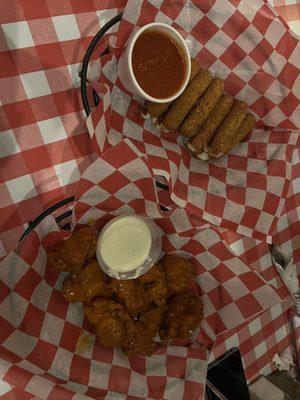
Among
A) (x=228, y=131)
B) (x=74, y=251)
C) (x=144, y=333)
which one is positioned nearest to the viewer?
(x=74, y=251)

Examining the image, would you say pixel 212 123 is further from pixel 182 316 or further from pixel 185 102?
pixel 182 316

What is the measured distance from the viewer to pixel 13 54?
156 centimetres

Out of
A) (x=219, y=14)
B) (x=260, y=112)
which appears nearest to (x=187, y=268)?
(x=260, y=112)

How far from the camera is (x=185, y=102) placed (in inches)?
67.4

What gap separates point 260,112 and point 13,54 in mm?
1013

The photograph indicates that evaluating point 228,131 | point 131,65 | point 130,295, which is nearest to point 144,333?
point 130,295

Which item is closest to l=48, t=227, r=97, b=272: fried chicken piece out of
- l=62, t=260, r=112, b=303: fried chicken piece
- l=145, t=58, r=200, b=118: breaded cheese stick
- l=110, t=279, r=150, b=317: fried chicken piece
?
l=62, t=260, r=112, b=303: fried chicken piece

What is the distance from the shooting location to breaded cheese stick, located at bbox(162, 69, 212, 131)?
171 centimetres

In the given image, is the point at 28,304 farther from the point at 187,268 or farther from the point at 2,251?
the point at 187,268

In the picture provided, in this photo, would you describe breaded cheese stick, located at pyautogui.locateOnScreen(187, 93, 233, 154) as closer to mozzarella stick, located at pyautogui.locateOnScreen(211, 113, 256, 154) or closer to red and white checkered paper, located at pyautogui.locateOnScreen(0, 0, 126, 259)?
mozzarella stick, located at pyautogui.locateOnScreen(211, 113, 256, 154)

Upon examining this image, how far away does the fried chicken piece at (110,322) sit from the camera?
5.17 ft

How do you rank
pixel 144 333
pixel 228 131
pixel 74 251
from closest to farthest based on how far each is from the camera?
pixel 74 251
pixel 144 333
pixel 228 131

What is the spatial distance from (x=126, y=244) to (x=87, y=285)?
0.71 feet

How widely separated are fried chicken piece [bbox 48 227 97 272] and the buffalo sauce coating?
1.86 feet
